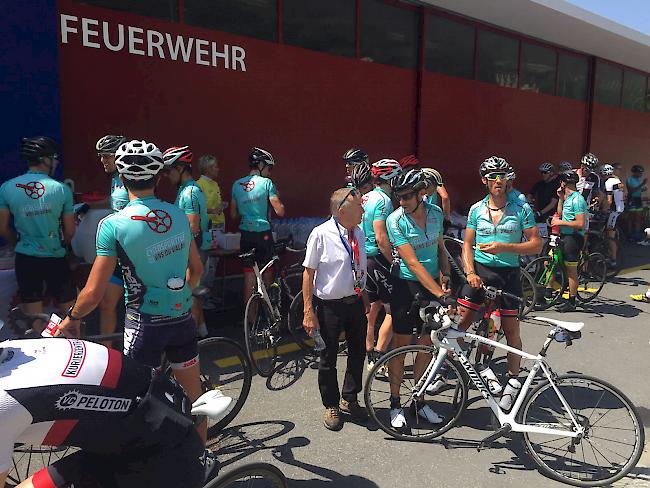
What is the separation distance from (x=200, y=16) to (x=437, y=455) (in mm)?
6261

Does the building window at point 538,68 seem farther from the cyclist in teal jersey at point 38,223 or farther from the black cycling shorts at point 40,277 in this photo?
the black cycling shorts at point 40,277

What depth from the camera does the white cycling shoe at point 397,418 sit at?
12.5 feet

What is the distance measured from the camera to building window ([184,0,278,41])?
6.91 meters

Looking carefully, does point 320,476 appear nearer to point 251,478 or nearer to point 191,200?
point 251,478

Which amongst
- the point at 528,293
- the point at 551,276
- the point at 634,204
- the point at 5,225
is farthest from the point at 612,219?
the point at 5,225

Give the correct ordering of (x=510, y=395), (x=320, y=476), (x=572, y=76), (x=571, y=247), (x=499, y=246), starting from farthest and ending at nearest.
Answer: (x=572, y=76) → (x=571, y=247) → (x=499, y=246) → (x=510, y=395) → (x=320, y=476)

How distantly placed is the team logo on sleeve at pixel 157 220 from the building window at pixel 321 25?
19.6 ft

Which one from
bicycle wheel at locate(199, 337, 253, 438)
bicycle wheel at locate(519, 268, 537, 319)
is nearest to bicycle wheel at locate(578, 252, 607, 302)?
bicycle wheel at locate(519, 268, 537, 319)

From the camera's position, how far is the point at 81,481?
1.80 metres

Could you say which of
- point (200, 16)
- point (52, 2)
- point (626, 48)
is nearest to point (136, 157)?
point (52, 2)

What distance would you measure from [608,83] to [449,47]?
793cm

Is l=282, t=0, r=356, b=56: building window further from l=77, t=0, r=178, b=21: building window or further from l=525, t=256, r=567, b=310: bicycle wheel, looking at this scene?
l=525, t=256, r=567, b=310: bicycle wheel

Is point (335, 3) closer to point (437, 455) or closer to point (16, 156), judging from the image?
point (16, 156)

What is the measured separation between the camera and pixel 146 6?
6426 millimetres
